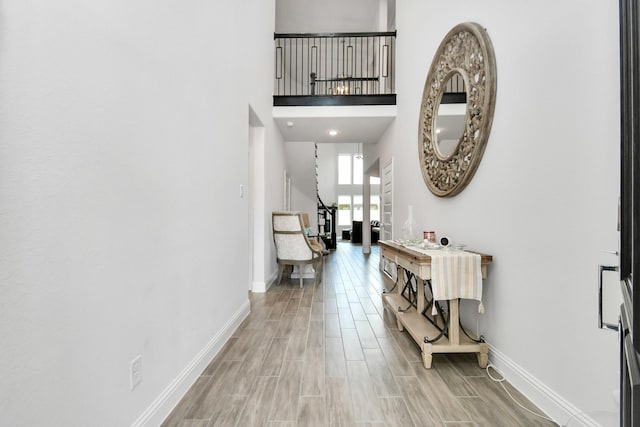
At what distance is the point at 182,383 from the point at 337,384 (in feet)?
2.90

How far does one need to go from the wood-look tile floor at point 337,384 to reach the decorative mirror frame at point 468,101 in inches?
54.8

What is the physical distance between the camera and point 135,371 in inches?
50.2

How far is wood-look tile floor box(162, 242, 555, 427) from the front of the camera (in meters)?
1.50

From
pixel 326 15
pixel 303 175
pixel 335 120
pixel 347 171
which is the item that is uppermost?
pixel 326 15

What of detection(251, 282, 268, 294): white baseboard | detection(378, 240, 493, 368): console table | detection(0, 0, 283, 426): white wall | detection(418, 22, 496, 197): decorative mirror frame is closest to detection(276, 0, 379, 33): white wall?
detection(418, 22, 496, 197): decorative mirror frame

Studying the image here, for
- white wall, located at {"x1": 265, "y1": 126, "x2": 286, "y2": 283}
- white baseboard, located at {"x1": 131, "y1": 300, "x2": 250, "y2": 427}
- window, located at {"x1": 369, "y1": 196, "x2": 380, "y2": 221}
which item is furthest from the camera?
window, located at {"x1": 369, "y1": 196, "x2": 380, "y2": 221}

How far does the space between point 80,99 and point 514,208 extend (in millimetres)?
2147

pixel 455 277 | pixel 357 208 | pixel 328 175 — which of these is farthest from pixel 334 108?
pixel 357 208

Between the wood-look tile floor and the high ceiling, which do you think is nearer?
the wood-look tile floor

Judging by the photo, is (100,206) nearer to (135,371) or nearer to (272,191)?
(135,371)

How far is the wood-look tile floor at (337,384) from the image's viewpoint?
1501 mm

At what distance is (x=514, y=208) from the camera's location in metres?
1.78

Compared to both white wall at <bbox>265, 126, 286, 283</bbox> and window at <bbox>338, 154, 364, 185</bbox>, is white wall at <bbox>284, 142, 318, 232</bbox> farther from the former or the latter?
window at <bbox>338, 154, 364, 185</bbox>

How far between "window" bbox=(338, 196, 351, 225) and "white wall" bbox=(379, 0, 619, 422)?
11792 millimetres
